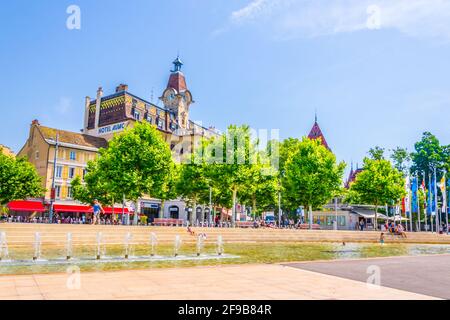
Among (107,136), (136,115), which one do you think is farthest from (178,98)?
(107,136)

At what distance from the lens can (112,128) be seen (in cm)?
6575

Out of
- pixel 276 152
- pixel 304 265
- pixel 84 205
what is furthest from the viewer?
pixel 276 152

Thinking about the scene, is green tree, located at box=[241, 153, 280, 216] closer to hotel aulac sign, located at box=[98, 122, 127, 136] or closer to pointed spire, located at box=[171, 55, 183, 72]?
hotel aulac sign, located at box=[98, 122, 127, 136]

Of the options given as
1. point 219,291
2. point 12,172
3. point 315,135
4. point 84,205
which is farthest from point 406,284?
point 315,135

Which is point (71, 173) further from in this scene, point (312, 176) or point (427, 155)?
point (427, 155)

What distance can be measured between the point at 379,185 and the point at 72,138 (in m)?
46.6

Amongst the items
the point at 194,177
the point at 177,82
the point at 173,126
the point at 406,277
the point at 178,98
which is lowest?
the point at 406,277

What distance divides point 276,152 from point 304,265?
167ft

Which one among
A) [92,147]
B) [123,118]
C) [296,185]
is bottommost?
[296,185]

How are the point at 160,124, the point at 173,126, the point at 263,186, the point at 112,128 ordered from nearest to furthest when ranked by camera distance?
1. the point at 263,186
2. the point at 112,128
3. the point at 160,124
4. the point at 173,126

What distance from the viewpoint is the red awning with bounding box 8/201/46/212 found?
1916 inches

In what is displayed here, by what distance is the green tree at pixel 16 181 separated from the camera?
145 ft

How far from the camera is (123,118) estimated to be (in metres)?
64.2
